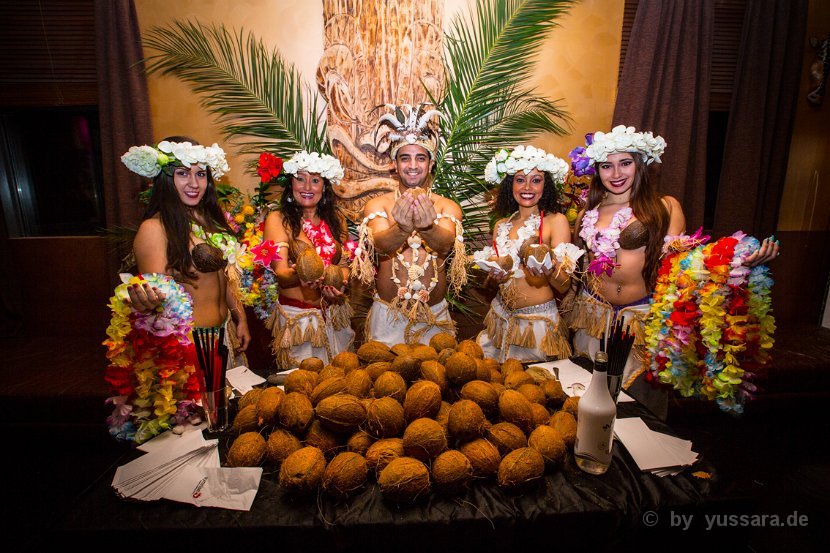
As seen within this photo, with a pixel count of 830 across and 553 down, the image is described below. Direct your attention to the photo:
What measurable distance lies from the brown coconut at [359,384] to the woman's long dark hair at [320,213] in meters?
1.54

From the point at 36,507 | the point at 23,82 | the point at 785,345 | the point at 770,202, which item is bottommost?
the point at 36,507

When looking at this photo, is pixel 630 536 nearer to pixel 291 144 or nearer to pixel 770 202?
pixel 291 144

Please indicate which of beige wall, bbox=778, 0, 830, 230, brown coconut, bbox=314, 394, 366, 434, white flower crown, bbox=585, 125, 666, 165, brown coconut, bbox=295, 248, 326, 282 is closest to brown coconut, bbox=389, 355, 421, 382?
brown coconut, bbox=314, 394, 366, 434

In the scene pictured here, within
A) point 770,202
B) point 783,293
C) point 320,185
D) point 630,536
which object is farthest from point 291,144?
point 783,293

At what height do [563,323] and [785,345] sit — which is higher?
[563,323]

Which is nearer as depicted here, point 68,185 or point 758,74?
point 758,74

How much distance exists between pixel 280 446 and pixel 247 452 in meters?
0.10

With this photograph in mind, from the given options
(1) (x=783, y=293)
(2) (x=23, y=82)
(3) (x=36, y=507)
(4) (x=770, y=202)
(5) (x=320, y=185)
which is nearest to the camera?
(3) (x=36, y=507)

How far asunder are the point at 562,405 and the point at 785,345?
3237 millimetres

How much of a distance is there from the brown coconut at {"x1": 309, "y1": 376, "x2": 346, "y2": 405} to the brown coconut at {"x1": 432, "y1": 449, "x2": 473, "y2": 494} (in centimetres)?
38

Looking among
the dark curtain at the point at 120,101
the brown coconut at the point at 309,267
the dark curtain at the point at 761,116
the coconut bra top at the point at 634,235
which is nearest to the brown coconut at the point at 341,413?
the brown coconut at the point at 309,267

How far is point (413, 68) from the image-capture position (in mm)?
3453

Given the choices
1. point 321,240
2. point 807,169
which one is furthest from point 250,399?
point 807,169

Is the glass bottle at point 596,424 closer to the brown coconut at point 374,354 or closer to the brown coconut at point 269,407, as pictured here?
the brown coconut at point 374,354
